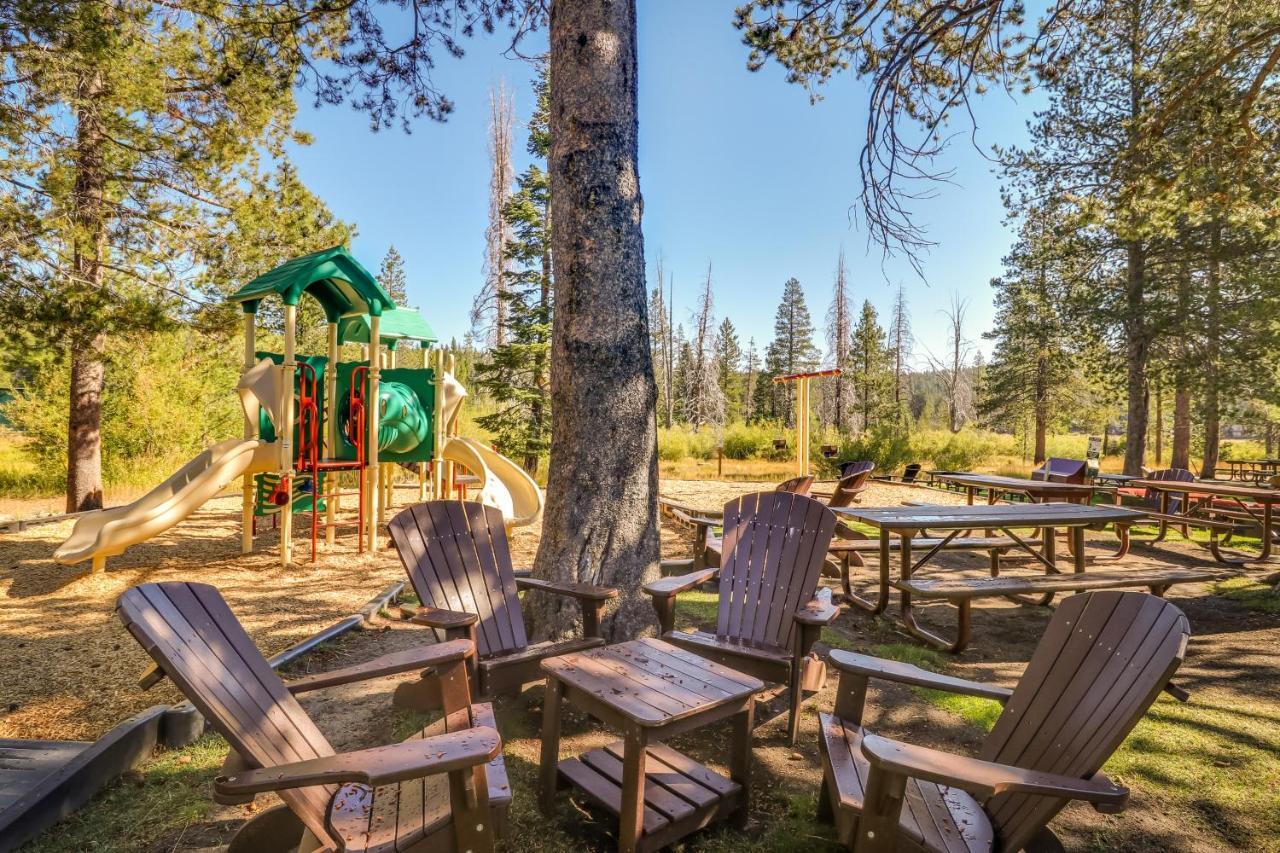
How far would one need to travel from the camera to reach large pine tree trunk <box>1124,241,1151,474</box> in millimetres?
12844

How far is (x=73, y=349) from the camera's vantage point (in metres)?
6.45

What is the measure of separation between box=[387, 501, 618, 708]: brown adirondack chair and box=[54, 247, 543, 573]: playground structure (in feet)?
10.9

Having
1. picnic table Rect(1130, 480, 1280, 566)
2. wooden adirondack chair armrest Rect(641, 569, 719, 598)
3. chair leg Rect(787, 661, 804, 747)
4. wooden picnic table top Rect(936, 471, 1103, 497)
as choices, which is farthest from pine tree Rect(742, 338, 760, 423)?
chair leg Rect(787, 661, 804, 747)

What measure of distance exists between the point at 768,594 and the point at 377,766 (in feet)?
6.90

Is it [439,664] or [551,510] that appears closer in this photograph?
[439,664]

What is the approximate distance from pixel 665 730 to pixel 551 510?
1674 millimetres

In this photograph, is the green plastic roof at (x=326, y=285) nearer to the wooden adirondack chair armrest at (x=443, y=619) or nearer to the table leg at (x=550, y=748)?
the wooden adirondack chair armrest at (x=443, y=619)

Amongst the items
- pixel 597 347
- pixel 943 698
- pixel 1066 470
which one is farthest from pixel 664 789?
pixel 1066 470

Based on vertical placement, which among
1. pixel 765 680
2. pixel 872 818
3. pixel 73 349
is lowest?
pixel 765 680

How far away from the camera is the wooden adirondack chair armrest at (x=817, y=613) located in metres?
2.59

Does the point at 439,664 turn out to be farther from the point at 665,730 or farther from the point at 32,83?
the point at 32,83

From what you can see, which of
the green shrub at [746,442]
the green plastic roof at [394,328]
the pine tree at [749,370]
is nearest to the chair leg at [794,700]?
the green plastic roof at [394,328]

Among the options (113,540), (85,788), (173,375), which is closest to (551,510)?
(85,788)

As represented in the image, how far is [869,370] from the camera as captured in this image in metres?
32.4
